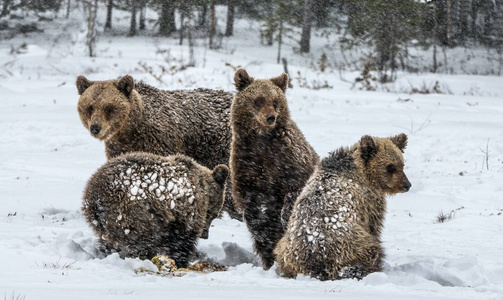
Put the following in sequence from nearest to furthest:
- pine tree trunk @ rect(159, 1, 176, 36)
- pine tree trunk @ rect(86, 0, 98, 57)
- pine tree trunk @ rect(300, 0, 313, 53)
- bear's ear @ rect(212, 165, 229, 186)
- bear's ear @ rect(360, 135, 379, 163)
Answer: bear's ear @ rect(360, 135, 379, 163)
bear's ear @ rect(212, 165, 229, 186)
pine tree trunk @ rect(86, 0, 98, 57)
pine tree trunk @ rect(300, 0, 313, 53)
pine tree trunk @ rect(159, 1, 176, 36)

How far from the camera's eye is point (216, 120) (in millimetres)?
8180

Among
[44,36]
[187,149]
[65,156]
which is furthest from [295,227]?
[44,36]

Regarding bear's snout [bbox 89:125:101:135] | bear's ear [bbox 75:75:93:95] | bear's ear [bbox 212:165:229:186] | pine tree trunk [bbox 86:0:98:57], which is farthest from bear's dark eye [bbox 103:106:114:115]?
pine tree trunk [bbox 86:0:98:57]

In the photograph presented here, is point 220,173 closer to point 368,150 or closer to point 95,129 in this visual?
point 368,150

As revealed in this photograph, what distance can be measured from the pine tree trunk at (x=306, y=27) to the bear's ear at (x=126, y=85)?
102 feet

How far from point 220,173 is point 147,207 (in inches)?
35.2

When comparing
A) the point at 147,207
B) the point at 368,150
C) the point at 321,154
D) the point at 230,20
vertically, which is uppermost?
the point at 230,20

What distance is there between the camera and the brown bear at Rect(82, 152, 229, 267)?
5887mm

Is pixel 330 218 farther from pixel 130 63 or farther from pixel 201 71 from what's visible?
pixel 130 63

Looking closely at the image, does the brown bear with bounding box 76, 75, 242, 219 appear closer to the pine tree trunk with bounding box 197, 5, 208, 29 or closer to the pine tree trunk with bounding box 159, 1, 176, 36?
the pine tree trunk with bounding box 159, 1, 176, 36

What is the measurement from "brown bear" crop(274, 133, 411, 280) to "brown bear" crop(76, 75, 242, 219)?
7.63ft

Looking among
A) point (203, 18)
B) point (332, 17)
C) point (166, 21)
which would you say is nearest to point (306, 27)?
point (332, 17)

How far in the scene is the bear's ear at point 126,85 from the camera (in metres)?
7.43

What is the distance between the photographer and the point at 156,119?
7.75 metres
